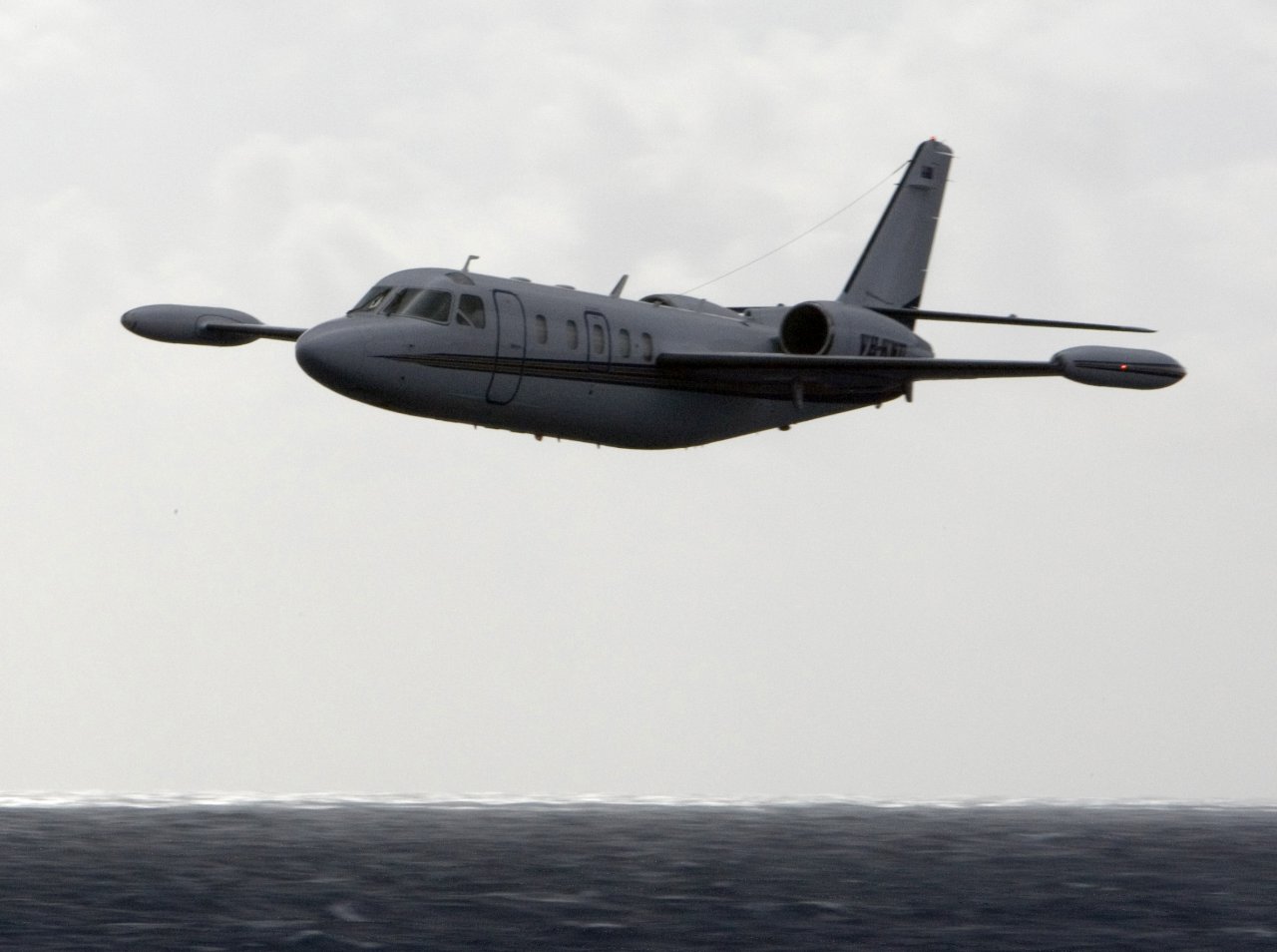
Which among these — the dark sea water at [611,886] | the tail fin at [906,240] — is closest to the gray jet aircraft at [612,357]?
the tail fin at [906,240]

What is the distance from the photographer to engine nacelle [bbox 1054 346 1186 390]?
1259 inches

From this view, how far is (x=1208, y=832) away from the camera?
78.4 m

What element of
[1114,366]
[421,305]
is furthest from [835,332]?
[421,305]

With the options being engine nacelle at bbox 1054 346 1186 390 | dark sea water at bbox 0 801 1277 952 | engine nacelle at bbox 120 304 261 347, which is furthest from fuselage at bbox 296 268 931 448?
dark sea water at bbox 0 801 1277 952

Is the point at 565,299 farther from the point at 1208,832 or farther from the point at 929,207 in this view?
the point at 1208,832

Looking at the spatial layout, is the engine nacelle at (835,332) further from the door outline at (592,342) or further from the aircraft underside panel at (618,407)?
the door outline at (592,342)

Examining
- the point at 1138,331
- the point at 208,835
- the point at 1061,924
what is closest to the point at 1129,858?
the point at 1061,924

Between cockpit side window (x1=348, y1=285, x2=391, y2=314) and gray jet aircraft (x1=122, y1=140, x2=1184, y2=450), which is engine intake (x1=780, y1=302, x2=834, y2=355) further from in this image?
cockpit side window (x1=348, y1=285, x2=391, y2=314)

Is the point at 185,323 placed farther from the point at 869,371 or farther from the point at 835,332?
the point at 869,371

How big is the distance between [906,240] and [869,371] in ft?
35.8

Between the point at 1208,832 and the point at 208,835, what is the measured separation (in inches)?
1848

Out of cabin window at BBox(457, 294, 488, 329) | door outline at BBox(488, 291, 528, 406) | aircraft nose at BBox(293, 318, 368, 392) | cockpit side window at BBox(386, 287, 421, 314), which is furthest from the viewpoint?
door outline at BBox(488, 291, 528, 406)

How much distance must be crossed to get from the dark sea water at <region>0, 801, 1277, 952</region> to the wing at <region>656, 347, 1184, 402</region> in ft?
35.0

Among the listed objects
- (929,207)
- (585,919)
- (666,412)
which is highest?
(929,207)
